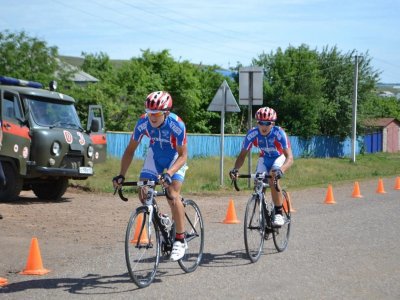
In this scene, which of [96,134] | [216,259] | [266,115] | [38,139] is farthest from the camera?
[96,134]

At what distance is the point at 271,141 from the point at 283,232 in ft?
4.54

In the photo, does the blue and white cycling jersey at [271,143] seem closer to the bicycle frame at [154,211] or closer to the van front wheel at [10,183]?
the bicycle frame at [154,211]

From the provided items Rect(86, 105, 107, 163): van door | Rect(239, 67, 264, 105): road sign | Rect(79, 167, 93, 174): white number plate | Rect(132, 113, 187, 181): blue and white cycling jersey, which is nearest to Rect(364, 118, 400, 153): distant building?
Rect(239, 67, 264, 105): road sign

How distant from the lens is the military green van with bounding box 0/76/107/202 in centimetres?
1439

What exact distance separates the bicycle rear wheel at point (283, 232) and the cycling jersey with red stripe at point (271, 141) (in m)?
0.77

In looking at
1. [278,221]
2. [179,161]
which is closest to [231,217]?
[278,221]

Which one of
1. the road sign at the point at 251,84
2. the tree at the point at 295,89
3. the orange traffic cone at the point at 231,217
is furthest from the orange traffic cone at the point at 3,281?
the tree at the point at 295,89

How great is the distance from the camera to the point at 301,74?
52.6 metres

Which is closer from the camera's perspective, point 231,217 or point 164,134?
point 164,134

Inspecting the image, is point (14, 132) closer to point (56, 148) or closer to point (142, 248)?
point (56, 148)

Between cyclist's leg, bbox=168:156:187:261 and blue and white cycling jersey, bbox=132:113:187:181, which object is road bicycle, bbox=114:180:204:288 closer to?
cyclist's leg, bbox=168:156:187:261

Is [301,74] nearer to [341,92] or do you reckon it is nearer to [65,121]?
[341,92]

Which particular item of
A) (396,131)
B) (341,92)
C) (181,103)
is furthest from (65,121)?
(396,131)

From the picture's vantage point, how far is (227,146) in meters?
42.5
